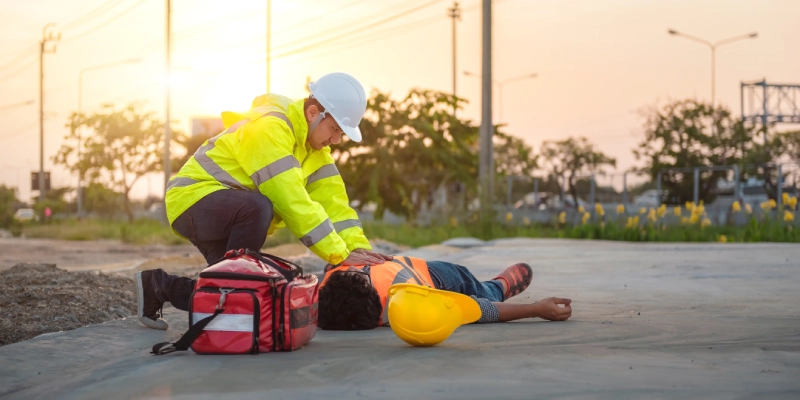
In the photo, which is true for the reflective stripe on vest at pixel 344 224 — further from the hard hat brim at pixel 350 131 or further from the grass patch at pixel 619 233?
the grass patch at pixel 619 233

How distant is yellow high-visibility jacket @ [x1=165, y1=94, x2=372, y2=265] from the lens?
529 cm

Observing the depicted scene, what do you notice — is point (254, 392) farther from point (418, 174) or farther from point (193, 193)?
point (418, 174)

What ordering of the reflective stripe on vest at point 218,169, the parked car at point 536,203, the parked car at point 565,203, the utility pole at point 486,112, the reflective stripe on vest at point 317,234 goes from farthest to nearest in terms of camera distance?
the parked car at point 536,203 → the parked car at point 565,203 → the utility pole at point 486,112 → the reflective stripe on vest at point 218,169 → the reflective stripe on vest at point 317,234

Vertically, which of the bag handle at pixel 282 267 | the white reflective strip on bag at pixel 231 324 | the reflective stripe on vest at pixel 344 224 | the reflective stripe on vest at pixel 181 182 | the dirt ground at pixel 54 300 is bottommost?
the dirt ground at pixel 54 300

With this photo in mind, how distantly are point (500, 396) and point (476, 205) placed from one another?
1766 centimetres

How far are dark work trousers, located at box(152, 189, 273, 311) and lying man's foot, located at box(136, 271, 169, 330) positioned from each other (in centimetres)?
3

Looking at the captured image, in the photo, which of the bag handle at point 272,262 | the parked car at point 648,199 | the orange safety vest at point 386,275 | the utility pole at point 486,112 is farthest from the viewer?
the parked car at point 648,199

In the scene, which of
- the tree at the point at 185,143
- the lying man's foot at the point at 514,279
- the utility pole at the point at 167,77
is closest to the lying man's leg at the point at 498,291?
the lying man's foot at the point at 514,279

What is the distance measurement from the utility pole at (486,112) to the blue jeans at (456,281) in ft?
42.9

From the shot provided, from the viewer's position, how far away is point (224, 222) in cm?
555

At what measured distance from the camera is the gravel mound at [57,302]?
5527 millimetres

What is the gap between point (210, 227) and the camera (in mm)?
5613

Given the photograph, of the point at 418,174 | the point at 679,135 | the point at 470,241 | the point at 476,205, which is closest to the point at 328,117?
the point at 470,241

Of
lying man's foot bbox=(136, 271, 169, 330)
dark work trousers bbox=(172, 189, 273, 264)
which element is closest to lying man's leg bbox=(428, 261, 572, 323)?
dark work trousers bbox=(172, 189, 273, 264)
